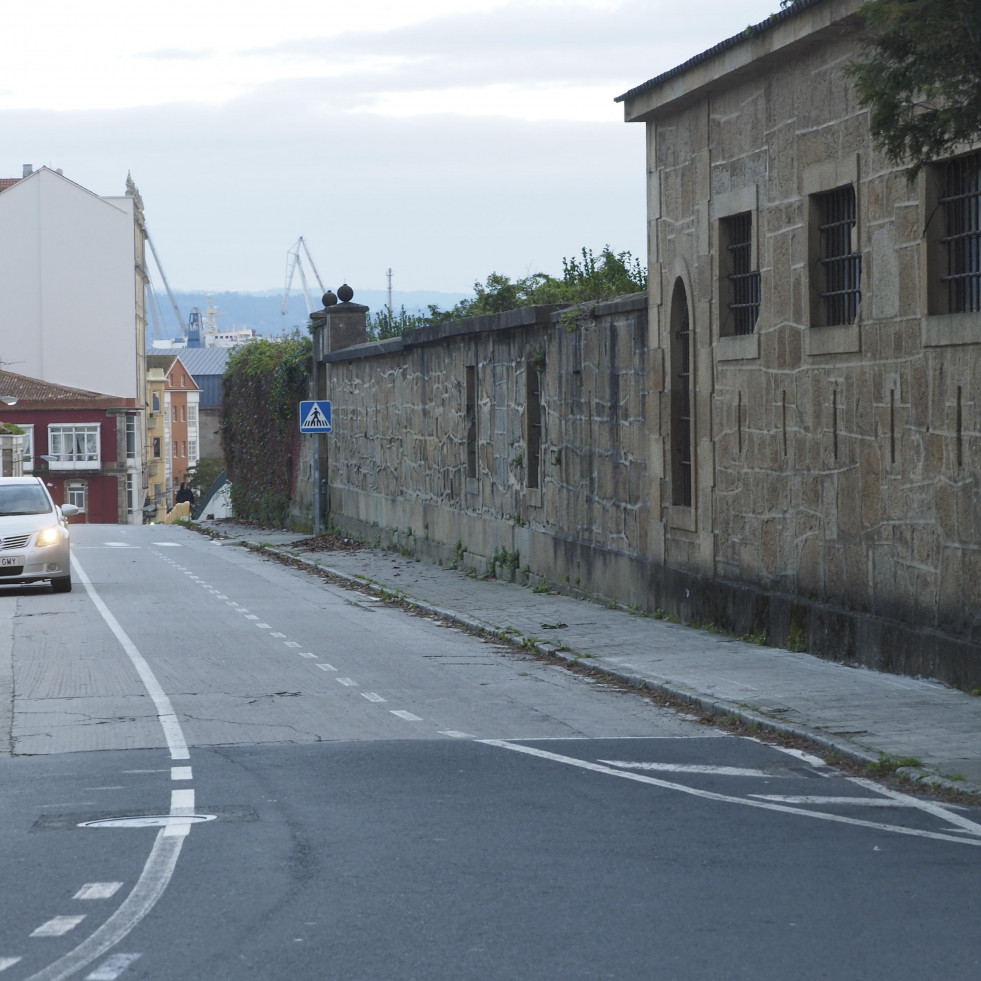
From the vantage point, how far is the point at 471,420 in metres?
24.9

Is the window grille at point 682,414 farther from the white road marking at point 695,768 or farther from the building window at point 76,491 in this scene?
the building window at point 76,491

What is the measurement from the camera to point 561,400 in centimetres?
2053

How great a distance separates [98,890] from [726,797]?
138 inches

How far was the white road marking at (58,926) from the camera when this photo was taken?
228 inches

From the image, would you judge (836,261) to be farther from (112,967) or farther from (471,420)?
(471,420)

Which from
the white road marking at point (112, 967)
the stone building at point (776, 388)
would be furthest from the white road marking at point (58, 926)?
the stone building at point (776, 388)

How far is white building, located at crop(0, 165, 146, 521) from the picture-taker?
3497 inches

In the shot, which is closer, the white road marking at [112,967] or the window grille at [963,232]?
the white road marking at [112,967]

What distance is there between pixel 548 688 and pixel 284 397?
2696 cm

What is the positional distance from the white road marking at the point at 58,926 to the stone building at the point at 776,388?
7.42m

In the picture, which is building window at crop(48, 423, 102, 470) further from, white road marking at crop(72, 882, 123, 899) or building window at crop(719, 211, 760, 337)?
white road marking at crop(72, 882, 123, 899)

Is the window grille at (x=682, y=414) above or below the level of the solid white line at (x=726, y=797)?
above

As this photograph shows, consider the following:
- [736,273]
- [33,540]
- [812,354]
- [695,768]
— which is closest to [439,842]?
[695,768]

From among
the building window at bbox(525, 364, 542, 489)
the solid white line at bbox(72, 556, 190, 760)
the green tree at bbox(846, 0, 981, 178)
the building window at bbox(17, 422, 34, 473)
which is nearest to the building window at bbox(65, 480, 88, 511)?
the building window at bbox(17, 422, 34, 473)
